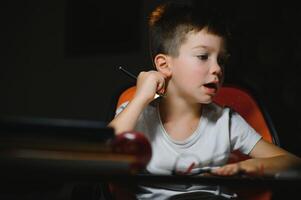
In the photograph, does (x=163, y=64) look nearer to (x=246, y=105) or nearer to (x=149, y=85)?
(x=149, y=85)

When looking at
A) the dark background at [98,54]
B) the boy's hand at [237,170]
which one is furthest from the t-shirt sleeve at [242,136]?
the dark background at [98,54]

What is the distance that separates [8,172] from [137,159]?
6.9 inches

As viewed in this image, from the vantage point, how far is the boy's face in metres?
1.01

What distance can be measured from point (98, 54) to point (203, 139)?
1.02m

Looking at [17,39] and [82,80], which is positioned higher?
[17,39]

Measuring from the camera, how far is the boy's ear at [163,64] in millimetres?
1089

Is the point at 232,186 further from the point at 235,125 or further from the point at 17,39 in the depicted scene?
the point at 17,39

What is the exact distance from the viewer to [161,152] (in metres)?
1.02

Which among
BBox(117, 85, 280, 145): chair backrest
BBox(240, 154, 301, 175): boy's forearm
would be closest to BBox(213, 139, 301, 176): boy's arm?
BBox(240, 154, 301, 175): boy's forearm

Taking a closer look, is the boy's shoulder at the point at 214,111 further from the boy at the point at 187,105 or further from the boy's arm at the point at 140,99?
the boy's arm at the point at 140,99

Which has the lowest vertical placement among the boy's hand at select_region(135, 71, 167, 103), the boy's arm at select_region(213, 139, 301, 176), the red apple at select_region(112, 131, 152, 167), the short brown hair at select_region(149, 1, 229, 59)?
the boy's arm at select_region(213, 139, 301, 176)

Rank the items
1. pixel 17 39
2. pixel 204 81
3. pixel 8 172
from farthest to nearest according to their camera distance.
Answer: pixel 17 39 < pixel 204 81 < pixel 8 172

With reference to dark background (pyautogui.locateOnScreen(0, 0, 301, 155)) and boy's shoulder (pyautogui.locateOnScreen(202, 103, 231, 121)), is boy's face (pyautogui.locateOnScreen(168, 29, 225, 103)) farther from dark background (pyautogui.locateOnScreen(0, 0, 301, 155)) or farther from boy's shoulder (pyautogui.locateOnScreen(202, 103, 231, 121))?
dark background (pyautogui.locateOnScreen(0, 0, 301, 155))

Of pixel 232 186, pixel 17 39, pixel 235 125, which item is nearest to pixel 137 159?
pixel 232 186
